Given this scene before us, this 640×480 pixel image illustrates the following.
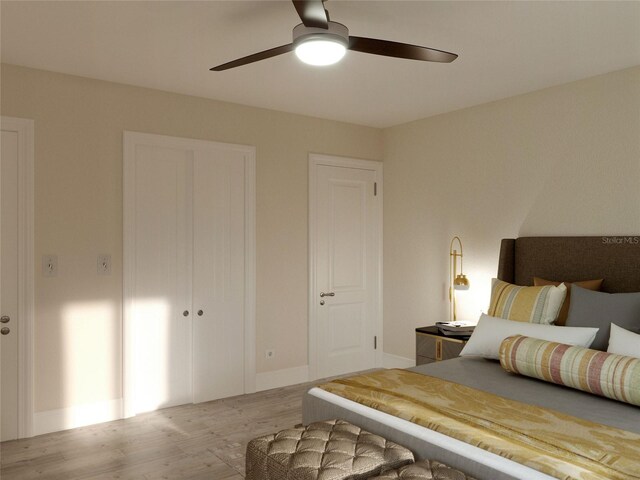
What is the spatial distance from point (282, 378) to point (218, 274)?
3.83 ft

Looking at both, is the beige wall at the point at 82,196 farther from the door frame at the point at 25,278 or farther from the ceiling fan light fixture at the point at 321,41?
the ceiling fan light fixture at the point at 321,41

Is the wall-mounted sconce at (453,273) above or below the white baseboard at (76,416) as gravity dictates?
above

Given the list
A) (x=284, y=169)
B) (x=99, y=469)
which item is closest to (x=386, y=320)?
(x=284, y=169)

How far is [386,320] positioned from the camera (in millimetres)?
5422

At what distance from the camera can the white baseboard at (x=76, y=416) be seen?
11.7 feet

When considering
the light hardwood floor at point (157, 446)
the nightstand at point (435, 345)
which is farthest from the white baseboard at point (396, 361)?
the light hardwood floor at point (157, 446)

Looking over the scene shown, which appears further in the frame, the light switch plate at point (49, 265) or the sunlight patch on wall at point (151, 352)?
the sunlight patch on wall at point (151, 352)

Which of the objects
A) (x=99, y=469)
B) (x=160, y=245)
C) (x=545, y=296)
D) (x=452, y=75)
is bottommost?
(x=99, y=469)

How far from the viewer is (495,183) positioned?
4.36 metres

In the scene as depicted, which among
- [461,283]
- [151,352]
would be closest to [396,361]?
[461,283]

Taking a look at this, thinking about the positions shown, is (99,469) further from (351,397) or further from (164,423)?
(351,397)

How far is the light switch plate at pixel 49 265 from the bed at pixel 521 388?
2055mm

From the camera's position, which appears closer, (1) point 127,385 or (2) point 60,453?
(2) point 60,453

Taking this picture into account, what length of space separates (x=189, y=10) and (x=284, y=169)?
218 cm
